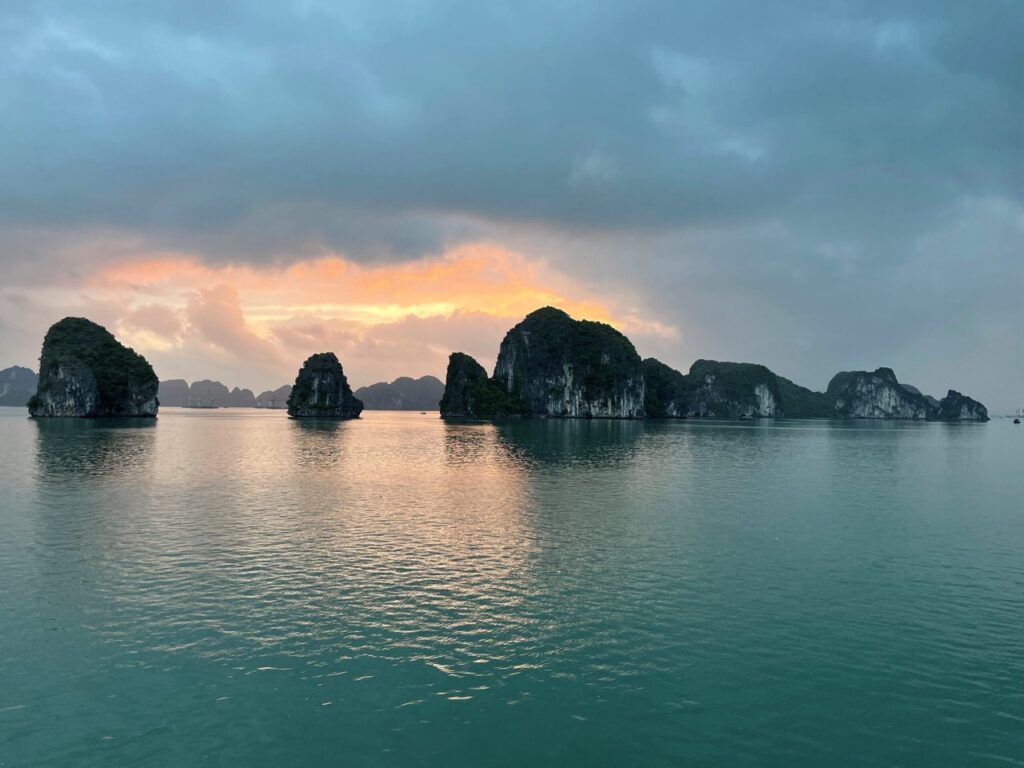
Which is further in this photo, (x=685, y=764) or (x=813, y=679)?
(x=813, y=679)

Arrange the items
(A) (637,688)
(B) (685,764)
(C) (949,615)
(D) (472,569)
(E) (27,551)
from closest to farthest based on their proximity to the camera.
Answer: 1. (B) (685,764)
2. (A) (637,688)
3. (C) (949,615)
4. (D) (472,569)
5. (E) (27,551)

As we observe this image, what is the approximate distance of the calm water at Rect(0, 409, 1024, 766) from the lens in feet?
53.5

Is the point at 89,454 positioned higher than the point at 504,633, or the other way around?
the point at 89,454

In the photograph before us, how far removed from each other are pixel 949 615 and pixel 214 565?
34.9 metres

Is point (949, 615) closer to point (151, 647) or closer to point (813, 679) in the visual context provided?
point (813, 679)

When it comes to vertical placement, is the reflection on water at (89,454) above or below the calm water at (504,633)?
above

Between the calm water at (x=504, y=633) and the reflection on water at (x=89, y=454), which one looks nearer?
the calm water at (x=504, y=633)

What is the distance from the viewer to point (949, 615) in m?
26.1

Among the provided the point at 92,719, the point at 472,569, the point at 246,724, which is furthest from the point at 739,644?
the point at 92,719

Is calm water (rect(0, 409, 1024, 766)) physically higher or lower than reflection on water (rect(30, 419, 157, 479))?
lower

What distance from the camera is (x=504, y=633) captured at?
23.3 metres

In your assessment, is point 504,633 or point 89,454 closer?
point 504,633

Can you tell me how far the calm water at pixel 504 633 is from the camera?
53.5ft

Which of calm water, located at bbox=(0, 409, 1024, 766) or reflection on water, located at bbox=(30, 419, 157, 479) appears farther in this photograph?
reflection on water, located at bbox=(30, 419, 157, 479)
